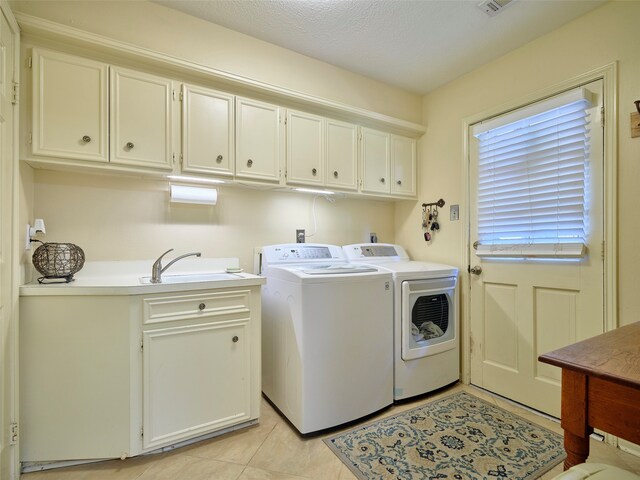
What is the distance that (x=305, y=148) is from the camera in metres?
2.33

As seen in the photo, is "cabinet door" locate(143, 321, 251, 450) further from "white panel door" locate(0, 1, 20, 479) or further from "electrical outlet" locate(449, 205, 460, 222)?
"electrical outlet" locate(449, 205, 460, 222)

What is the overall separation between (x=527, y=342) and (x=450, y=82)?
2210 millimetres

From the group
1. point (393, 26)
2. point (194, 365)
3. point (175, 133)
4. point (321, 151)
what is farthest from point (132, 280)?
point (393, 26)

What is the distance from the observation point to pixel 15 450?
1.43 metres

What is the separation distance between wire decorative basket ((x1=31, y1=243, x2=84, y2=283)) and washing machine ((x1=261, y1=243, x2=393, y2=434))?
3.64 feet

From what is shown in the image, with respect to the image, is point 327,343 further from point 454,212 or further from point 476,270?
point 454,212

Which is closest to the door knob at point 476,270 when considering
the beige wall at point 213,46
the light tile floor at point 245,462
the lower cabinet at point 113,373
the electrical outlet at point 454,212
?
the electrical outlet at point 454,212

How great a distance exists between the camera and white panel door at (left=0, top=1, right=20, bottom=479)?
1.36m

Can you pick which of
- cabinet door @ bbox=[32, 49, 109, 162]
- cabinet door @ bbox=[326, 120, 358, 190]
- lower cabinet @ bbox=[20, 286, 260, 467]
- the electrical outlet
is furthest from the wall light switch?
cabinet door @ bbox=[32, 49, 109, 162]

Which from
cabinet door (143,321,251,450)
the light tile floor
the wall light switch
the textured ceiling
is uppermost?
the textured ceiling

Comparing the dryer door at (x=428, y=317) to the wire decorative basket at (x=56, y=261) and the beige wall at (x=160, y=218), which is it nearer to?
the beige wall at (x=160, y=218)

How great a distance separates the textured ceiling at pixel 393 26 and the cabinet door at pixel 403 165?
62cm

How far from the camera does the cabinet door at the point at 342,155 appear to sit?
2.45 m

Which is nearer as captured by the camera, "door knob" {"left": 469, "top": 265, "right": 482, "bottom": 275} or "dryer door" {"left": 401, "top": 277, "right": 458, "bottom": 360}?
"dryer door" {"left": 401, "top": 277, "right": 458, "bottom": 360}
